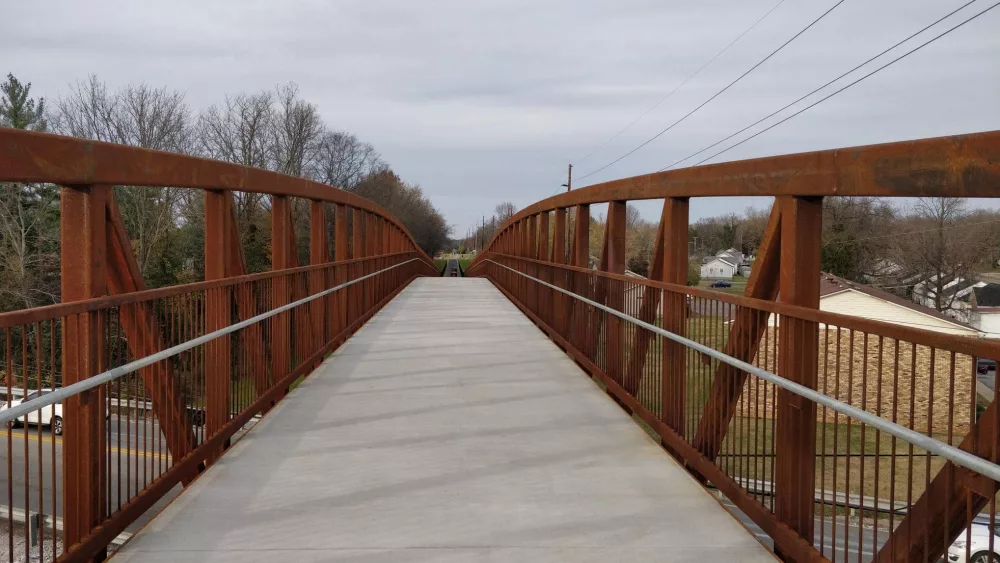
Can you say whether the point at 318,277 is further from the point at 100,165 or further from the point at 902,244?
the point at 902,244

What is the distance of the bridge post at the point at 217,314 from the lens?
14.6ft

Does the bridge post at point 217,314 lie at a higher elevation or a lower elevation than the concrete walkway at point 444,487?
higher

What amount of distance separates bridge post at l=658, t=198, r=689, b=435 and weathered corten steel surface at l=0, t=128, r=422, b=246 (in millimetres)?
2586

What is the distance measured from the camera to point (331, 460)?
4.52 meters

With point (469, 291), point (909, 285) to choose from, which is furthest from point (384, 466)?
point (469, 291)

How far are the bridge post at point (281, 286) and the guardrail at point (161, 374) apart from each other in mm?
18

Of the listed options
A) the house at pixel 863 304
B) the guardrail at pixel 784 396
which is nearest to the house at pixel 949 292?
the house at pixel 863 304

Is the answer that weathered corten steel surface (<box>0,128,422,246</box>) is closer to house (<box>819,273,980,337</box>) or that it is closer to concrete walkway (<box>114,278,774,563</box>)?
concrete walkway (<box>114,278,774,563</box>)

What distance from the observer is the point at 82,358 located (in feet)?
9.77


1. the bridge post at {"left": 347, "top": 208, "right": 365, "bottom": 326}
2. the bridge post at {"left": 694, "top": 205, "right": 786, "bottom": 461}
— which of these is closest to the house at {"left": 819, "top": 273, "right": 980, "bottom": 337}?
the bridge post at {"left": 694, "top": 205, "right": 786, "bottom": 461}

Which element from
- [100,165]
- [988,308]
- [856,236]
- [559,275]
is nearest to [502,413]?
[100,165]

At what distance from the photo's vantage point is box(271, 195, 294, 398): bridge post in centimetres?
612

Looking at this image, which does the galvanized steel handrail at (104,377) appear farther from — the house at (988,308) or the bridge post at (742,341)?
the house at (988,308)

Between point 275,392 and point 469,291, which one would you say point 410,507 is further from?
point 469,291
